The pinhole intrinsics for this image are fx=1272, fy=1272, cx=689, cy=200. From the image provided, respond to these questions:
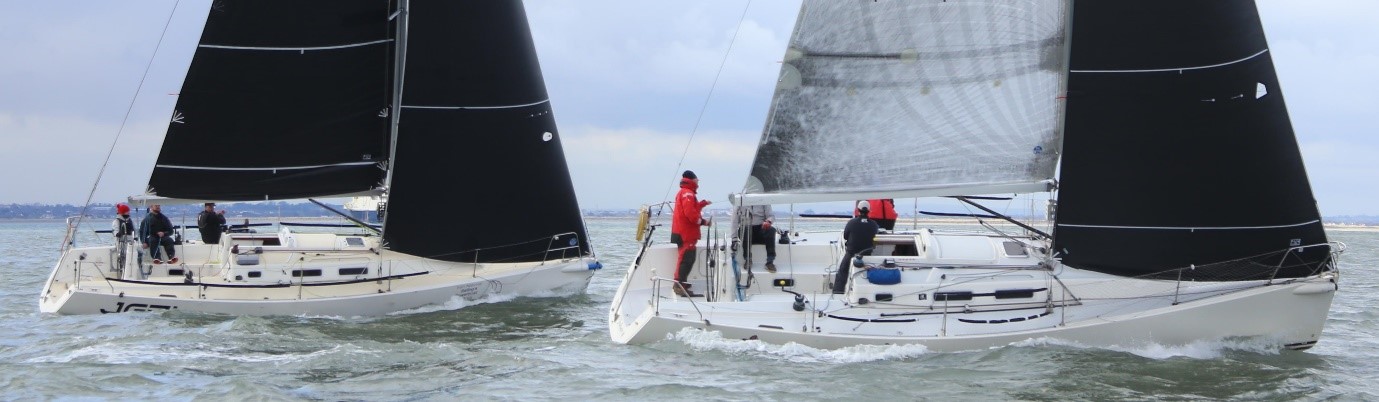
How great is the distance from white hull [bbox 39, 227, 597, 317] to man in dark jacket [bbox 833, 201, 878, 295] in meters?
6.76

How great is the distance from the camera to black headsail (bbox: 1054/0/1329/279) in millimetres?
11328

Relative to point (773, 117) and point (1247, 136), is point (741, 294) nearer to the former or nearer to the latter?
point (773, 117)

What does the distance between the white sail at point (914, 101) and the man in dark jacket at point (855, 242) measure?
304 mm

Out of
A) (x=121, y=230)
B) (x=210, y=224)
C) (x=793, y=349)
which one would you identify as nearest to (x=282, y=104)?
(x=210, y=224)

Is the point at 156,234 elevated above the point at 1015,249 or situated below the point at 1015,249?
below

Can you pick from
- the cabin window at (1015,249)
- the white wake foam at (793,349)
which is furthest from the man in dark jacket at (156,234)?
the cabin window at (1015,249)

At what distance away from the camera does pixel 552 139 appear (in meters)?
19.0

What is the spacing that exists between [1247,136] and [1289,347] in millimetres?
2021

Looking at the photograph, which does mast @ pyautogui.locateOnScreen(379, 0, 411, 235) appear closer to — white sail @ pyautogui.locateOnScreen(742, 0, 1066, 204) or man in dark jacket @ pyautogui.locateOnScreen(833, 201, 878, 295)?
white sail @ pyautogui.locateOnScreen(742, 0, 1066, 204)

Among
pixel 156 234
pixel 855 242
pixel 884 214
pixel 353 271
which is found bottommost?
pixel 353 271

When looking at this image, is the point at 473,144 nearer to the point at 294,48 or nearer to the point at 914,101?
the point at 294,48

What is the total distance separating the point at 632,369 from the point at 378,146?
8.40 metres

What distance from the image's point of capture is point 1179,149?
1152cm

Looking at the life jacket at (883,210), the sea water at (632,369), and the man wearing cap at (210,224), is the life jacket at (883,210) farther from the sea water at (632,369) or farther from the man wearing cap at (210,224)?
the man wearing cap at (210,224)
